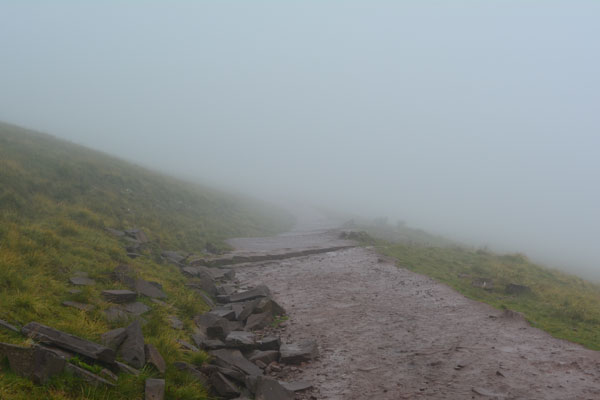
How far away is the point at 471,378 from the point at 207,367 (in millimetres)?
5356

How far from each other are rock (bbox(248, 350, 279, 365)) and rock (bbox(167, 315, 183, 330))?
210 cm

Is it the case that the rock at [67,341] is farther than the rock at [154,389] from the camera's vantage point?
Yes

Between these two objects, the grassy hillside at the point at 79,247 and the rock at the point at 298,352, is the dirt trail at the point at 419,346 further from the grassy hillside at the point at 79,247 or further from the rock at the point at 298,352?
the grassy hillside at the point at 79,247

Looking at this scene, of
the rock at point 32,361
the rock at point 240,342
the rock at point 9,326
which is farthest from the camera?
the rock at point 240,342

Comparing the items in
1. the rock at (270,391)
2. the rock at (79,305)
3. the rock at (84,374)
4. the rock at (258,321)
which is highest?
the rock at (84,374)

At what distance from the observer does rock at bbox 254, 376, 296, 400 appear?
669 centimetres

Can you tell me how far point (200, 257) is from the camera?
58.1 feet

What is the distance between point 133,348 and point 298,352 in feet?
12.1

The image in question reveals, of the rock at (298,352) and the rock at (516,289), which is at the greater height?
the rock at (516,289)

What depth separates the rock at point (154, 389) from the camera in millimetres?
5957

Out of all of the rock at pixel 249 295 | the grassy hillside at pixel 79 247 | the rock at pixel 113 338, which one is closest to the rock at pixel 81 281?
the grassy hillside at pixel 79 247

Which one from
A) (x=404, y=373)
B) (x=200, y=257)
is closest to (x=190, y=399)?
(x=404, y=373)

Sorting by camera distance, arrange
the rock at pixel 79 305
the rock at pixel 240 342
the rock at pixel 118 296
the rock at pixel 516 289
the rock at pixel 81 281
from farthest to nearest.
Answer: the rock at pixel 516 289, the rock at pixel 81 281, the rock at pixel 118 296, the rock at pixel 240 342, the rock at pixel 79 305

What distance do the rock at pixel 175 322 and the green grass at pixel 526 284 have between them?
1024 cm
